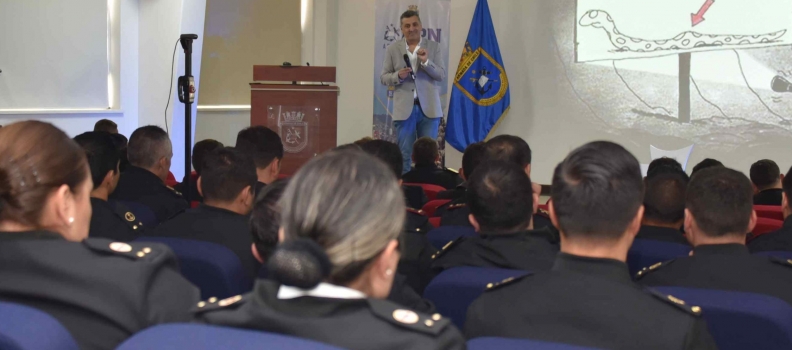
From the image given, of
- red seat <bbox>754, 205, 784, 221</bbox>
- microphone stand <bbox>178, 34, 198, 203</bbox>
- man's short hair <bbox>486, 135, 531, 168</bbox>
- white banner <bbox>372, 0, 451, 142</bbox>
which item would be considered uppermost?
white banner <bbox>372, 0, 451, 142</bbox>

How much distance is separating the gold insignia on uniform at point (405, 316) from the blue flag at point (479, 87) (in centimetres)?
645

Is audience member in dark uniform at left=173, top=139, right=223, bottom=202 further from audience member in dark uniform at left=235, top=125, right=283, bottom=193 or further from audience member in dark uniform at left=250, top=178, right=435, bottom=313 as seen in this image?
audience member in dark uniform at left=250, top=178, right=435, bottom=313

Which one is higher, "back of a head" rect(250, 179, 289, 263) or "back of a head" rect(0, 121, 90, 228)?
"back of a head" rect(0, 121, 90, 228)

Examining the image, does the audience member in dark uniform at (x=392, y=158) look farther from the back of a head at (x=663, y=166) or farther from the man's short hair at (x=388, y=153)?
the back of a head at (x=663, y=166)

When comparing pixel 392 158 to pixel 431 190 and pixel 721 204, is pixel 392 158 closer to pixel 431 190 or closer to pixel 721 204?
pixel 431 190

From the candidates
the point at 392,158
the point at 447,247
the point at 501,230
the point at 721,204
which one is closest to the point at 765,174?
the point at 392,158

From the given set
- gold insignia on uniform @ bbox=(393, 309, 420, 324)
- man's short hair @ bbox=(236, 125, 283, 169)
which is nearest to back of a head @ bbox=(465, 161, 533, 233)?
gold insignia on uniform @ bbox=(393, 309, 420, 324)

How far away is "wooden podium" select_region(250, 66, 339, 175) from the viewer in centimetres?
555

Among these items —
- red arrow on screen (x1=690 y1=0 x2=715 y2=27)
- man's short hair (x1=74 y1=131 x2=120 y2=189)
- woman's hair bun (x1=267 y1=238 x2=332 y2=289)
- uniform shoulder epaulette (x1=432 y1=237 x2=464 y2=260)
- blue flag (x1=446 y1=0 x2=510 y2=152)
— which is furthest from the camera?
blue flag (x1=446 y1=0 x2=510 y2=152)

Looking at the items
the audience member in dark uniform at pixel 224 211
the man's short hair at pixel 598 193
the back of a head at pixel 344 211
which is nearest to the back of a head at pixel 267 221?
the audience member in dark uniform at pixel 224 211

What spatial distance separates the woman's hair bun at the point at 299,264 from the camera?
92 centimetres

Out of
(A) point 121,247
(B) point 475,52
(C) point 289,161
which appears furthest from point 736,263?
(B) point 475,52

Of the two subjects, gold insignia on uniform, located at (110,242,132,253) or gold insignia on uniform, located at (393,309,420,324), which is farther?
gold insignia on uniform, located at (110,242,132,253)

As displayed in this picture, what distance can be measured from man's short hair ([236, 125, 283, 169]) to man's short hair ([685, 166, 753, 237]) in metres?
2.07
